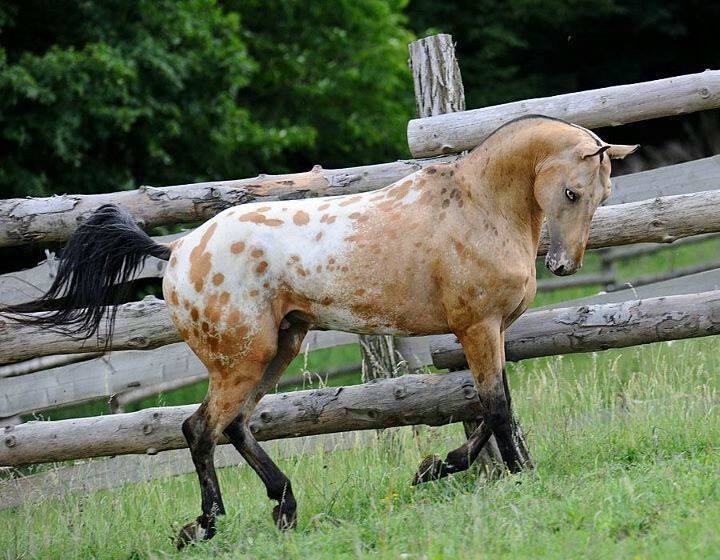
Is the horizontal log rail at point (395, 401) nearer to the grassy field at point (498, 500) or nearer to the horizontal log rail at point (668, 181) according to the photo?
the grassy field at point (498, 500)

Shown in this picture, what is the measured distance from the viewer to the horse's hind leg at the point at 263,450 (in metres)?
5.07

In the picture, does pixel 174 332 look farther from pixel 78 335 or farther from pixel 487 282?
pixel 487 282

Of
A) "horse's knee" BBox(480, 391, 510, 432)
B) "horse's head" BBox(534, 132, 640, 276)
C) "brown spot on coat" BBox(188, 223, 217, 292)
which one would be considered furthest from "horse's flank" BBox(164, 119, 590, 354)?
"horse's knee" BBox(480, 391, 510, 432)

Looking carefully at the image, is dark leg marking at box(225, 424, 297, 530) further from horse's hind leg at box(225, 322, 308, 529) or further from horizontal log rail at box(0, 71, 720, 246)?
horizontal log rail at box(0, 71, 720, 246)

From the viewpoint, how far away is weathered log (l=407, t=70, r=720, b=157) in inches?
235

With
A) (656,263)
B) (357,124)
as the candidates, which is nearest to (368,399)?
(656,263)

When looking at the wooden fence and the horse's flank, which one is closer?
the horse's flank

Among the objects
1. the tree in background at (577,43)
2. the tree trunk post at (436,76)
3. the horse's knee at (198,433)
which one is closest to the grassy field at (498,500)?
the horse's knee at (198,433)

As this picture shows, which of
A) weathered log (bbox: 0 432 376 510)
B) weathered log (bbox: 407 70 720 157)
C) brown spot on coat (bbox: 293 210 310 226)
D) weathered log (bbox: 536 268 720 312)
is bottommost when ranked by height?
weathered log (bbox: 0 432 376 510)

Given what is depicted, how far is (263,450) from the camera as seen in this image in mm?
5184

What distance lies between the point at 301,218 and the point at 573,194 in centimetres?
123

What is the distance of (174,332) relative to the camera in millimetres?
5840

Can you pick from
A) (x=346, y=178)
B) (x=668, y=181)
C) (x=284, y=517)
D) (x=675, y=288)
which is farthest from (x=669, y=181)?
(x=284, y=517)

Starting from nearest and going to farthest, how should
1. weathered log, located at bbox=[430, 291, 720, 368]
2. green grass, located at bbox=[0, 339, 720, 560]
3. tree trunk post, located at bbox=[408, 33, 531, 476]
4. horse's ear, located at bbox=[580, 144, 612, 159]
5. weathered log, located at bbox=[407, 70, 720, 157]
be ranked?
1. green grass, located at bbox=[0, 339, 720, 560]
2. horse's ear, located at bbox=[580, 144, 612, 159]
3. weathered log, located at bbox=[430, 291, 720, 368]
4. weathered log, located at bbox=[407, 70, 720, 157]
5. tree trunk post, located at bbox=[408, 33, 531, 476]
